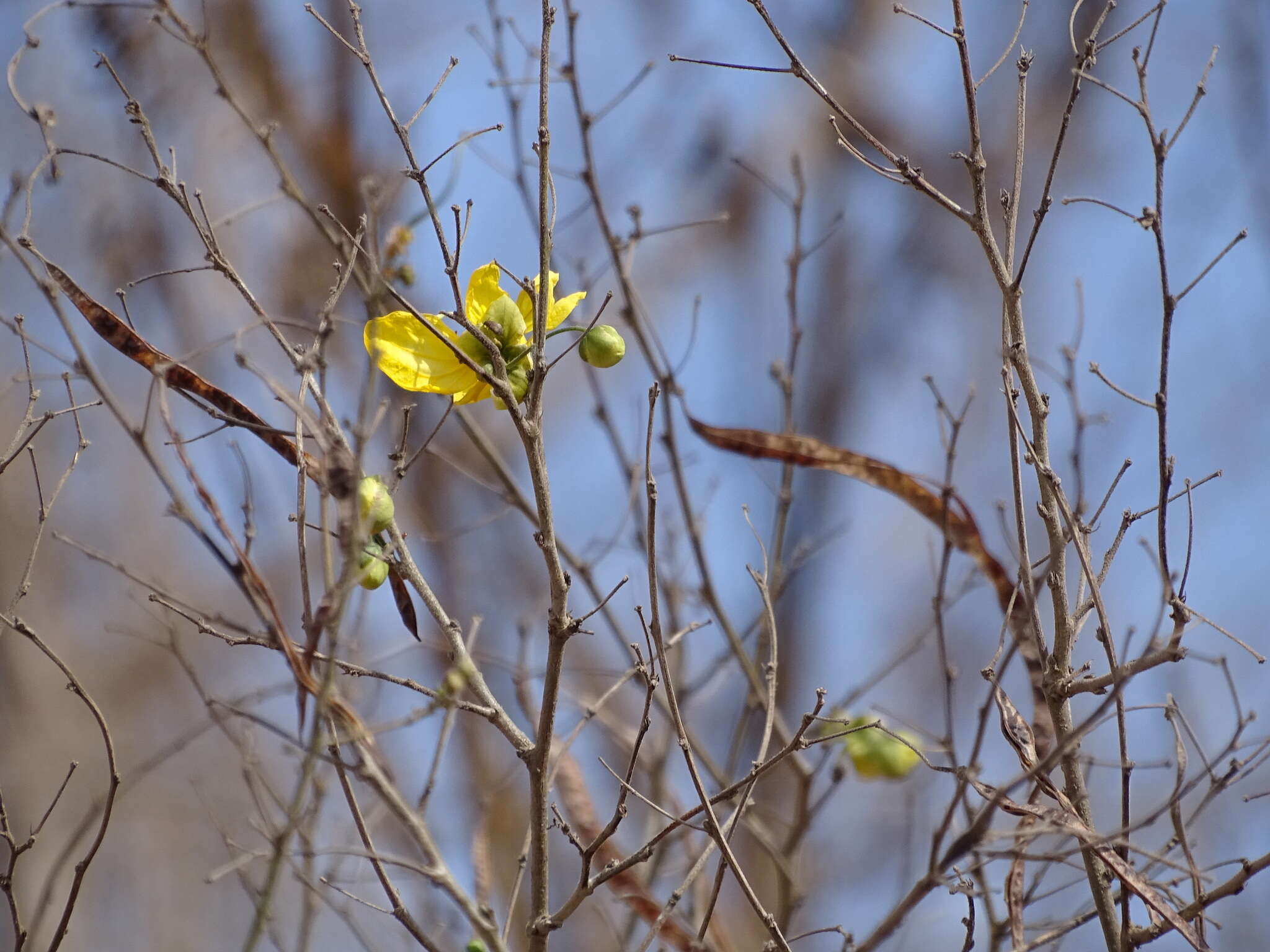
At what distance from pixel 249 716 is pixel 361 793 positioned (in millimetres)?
1809

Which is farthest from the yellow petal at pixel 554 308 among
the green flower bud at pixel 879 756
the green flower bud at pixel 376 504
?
the green flower bud at pixel 879 756

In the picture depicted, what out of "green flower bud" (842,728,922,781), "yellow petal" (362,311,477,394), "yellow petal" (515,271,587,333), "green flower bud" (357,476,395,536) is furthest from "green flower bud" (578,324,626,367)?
"green flower bud" (842,728,922,781)

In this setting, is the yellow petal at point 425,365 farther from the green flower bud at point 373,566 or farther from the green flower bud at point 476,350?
Result: the green flower bud at point 373,566

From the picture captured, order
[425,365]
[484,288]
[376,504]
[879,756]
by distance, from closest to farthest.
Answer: [376,504]
[425,365]
[484,288]
[879,756]

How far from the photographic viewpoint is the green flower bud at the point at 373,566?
120cm

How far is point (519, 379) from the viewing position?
135cm

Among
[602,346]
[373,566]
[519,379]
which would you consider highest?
[602,346]

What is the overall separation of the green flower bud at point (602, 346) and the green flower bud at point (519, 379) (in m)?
0.14

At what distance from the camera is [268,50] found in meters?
5.03

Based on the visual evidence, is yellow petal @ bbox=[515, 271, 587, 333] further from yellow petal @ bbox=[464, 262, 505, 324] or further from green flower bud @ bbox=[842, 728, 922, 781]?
green flower bud @ bbox=[842, 728, 922, 781]

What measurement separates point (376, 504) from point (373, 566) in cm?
9

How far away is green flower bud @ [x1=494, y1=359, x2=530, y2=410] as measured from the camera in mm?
1335

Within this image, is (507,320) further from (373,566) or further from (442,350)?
(373,566)

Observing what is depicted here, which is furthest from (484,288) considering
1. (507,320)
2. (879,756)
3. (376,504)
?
(879,756)
